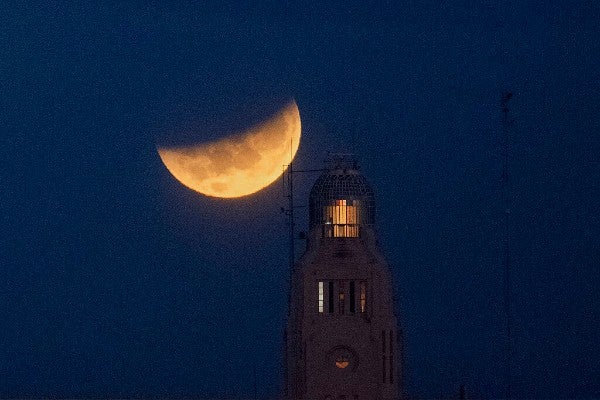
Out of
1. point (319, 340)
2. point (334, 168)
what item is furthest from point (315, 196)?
point (319, 340)

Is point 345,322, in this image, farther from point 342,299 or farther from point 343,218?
point 343,218

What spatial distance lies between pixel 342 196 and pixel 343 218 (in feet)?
3.23

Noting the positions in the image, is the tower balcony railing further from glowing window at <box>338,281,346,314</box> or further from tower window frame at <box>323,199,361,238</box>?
glowing window at <box>338,281,346,314</box>

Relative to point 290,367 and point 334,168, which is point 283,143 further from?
point 290,367

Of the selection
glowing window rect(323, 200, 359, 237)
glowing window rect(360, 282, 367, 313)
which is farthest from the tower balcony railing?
glowing window rect(360, 282, 367, 313)

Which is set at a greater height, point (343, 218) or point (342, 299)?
point (343, 218)

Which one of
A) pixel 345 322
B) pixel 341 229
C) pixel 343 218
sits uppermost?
pixel 343 218

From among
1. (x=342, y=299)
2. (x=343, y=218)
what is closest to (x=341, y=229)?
(x=343, y=218)

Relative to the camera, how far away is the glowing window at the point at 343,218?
3063 inches

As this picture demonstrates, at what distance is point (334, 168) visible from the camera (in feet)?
257

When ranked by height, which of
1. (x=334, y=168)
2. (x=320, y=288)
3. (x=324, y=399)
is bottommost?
(x=324, y=399)

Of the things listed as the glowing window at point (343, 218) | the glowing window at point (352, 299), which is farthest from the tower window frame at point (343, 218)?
the glowing window at point (352, 299)

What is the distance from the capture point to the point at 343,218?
77938mm

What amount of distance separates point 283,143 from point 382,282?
31.1 ft
